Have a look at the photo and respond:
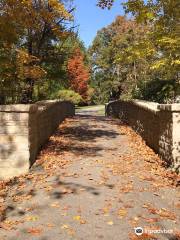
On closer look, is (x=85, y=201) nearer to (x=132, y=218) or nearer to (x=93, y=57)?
(x=132, y=218)

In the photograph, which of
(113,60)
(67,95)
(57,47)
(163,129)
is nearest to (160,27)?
(163,129)

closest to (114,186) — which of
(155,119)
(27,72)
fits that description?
(155,119)

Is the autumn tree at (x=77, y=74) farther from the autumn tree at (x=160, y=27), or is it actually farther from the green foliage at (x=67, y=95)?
the autumn tree at (x=160, y=27)

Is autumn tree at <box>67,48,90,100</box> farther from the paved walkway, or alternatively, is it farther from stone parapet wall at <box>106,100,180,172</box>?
the paved walkway

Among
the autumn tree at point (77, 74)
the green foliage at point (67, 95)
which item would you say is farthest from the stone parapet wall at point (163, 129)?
the autumn tree at point (77, 74)

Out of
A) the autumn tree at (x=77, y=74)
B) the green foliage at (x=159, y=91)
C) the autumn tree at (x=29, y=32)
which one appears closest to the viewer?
the autumn tree at (x=29, y=32)

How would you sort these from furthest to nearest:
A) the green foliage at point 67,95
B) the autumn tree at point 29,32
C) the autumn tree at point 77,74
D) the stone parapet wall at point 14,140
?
the autumn tree at point 77,74
the green foliage at point 67,95
the autumn tree at point 29,32
the stone parapet wall at point 14,140

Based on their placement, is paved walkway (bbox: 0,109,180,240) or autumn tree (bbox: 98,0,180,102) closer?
paved walkway (bbox: 0,109,180,240)

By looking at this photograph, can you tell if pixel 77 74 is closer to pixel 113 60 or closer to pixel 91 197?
pixel 113 60

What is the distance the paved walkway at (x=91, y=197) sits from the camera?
6.09m

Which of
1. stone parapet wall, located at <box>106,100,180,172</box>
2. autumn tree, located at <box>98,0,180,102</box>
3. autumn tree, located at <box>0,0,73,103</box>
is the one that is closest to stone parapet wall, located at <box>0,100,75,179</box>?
stone parapet wall, located at <box>106,100,180,172</box>

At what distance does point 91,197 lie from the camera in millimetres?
7363

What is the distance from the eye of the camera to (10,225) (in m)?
6.34

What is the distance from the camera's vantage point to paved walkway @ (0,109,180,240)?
240 inches
